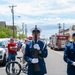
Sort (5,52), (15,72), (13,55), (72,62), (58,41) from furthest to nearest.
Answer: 1. (58,41)
2. (5,52)
3. (13,55)
4. (15,72)
5. (72,62)

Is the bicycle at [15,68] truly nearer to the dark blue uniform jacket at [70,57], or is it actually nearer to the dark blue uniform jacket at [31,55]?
the dark blue uniform jacket at [31,55]

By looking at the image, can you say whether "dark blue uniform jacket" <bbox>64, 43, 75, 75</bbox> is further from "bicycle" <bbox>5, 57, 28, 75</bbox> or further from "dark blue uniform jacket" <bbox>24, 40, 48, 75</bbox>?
"bicycle" <bbox>5, 57, 28, 75</bbox>

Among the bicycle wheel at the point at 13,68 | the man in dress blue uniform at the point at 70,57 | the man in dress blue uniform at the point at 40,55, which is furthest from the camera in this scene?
the bicycle wheel at the point at 13,68

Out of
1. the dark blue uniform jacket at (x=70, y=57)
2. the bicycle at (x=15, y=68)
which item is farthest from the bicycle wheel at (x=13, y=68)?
the dark blue uniform jacket at (x=70, y=57)

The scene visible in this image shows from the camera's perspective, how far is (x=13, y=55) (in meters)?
16.1

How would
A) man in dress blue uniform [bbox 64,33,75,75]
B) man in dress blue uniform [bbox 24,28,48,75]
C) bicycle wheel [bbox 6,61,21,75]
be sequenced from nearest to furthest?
man in dress blue uniform [bbox 64,33,75,75]
man in dress blue uniform [bbox 24,28,48,75]
bicycle wheel [bbox 6,61,21,75]

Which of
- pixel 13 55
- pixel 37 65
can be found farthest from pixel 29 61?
pixel 13 55

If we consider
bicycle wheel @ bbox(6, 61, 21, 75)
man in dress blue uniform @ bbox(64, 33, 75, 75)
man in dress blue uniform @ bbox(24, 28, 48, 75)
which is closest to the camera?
man in dress blue uniform @ bbox(64, 33, 75, 75)

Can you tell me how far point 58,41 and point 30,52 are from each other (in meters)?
44.6

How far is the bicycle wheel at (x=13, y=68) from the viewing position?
13.9 meters

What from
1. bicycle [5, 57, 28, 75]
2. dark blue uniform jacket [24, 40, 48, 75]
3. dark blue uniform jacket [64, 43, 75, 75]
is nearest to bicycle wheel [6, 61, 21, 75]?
bicycle [5, 57, 28, 75]

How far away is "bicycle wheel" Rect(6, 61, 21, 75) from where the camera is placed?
45.5 feet

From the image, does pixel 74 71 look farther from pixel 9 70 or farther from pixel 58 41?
pixel 58 41

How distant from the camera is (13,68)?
13.8 meters
